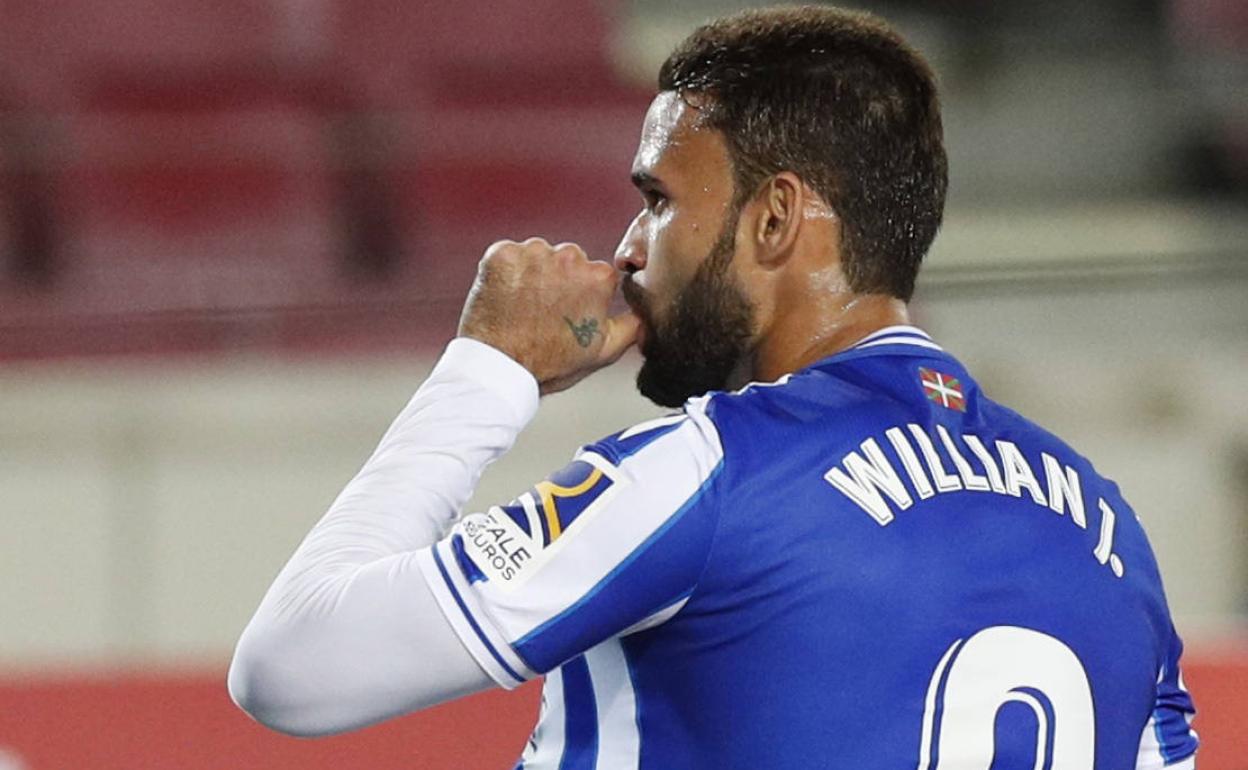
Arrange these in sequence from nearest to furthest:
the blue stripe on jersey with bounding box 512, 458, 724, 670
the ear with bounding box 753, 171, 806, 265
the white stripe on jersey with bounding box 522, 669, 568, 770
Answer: the blue stripe on jersey with bounding box 512, 458, 724, 670 → the white stripe on jersey with bounding box 522, 669, 568, 770 → the ear with bounding box 753, 171, 806, 265

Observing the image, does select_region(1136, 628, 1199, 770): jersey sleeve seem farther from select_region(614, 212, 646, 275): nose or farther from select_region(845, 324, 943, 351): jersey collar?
select_region(614, 212, 646, 275): nose

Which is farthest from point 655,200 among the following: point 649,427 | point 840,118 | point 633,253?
point 649,427

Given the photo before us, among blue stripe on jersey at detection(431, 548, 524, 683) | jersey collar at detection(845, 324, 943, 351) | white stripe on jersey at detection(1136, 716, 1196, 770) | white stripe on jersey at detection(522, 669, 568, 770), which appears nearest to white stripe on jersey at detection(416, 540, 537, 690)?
blue stripe on jersey at detection(431, 548, 524, 683)

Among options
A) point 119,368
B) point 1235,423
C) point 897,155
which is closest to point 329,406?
point 119,368

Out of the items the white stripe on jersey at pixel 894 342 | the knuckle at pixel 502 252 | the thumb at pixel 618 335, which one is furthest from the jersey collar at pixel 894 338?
the knuckle at pixel 502 252

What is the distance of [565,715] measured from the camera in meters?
1.40

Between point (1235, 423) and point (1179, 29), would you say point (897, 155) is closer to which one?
point (1235, 423)

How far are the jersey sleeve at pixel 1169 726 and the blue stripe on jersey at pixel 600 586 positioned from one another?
0.47 metres

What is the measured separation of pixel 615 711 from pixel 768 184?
0.42m

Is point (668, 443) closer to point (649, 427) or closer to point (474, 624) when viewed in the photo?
point (649, 427)

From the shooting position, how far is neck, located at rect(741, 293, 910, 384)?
4.98 feet

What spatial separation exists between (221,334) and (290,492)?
1.41 feet

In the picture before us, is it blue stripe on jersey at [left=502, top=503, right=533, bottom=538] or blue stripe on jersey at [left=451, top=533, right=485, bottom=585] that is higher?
blue stripe on jersey at [left=502, top=503, right=533, bottom=538]

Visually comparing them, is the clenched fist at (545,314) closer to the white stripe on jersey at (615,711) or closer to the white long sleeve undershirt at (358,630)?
the white long sleeve undershirt at (358,630)
